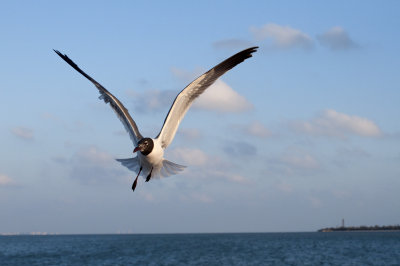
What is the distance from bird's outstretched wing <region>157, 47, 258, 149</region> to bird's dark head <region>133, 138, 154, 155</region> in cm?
60

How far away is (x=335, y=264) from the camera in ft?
202

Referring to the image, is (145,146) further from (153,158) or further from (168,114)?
(168,114)

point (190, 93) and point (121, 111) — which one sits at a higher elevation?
point (190, 93)

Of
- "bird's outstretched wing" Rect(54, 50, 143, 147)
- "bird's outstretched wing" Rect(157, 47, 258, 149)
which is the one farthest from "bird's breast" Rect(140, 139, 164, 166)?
"bird's outstretched wing" Rect(54, 50, 143, 147)

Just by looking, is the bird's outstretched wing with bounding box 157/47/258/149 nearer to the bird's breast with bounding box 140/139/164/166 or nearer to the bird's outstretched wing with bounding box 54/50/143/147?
the bird's breast with bounding box 140/139/164/166

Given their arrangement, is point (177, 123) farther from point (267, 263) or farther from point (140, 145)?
point (267, 263)

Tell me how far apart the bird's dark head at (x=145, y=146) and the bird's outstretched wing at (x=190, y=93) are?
597mm

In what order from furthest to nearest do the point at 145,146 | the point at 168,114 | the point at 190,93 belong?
the point at 190,93 → the point at 168,114 → the point at 145,146

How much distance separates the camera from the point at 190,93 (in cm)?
1109

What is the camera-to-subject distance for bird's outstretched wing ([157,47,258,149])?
1090 centimetres

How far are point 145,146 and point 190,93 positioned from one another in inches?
62.9

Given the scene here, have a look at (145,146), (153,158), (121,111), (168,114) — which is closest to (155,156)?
(153,158)

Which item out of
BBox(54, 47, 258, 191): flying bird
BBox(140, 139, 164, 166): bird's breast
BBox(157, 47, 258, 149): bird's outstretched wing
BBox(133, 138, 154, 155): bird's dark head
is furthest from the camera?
BBox(157, 47, 258, 149): bird's outstretched wing

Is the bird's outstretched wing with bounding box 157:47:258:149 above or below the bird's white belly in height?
above
